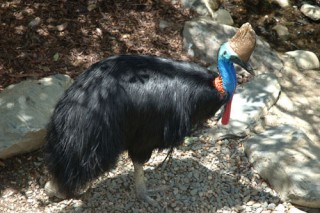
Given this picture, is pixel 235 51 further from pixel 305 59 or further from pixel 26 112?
pixel 305 59

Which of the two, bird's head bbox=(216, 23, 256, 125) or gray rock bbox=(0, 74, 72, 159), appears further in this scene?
gray rock bbox=(0, 74, 72, 159)

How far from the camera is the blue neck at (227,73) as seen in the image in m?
2.86

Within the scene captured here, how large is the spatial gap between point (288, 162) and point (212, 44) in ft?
5.07

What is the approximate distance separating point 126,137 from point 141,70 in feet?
1.31

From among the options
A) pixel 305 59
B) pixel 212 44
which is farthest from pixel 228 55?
pixel 305 59

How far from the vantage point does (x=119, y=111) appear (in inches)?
108

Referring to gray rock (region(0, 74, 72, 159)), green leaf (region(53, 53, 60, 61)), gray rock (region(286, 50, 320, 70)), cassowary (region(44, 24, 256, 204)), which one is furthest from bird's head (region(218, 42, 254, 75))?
gray rock (region(286, 50, 320, 70))

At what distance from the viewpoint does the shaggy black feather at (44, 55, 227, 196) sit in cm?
276

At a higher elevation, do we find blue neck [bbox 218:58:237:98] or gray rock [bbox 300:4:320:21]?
blue neck [bbox 218:58:237:98]

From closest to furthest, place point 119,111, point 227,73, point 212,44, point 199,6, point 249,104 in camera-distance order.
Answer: point 119,111
point 227,73
point 249,104
point 212,44
point 199,6

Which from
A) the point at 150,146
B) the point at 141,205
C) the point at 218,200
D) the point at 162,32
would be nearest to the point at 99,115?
the point at 150,146

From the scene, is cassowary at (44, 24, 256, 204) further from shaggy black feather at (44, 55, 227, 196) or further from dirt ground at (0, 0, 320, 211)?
dirt ground at (0, 0, 320, 211)

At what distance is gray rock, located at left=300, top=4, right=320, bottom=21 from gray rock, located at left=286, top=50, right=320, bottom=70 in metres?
0.78

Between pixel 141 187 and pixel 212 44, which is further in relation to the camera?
pixel 212 44
